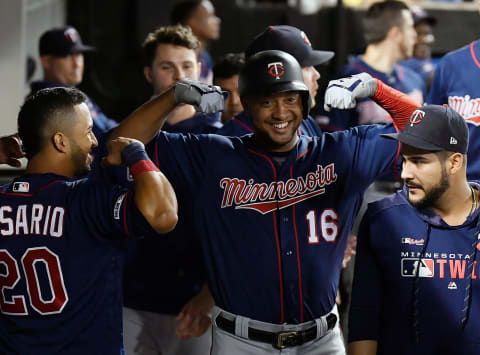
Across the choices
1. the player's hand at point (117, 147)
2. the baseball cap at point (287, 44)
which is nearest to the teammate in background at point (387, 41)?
the baseball cap at point (287, 44)

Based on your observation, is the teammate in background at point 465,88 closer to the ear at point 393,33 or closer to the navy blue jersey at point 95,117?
the ear at point 393,33

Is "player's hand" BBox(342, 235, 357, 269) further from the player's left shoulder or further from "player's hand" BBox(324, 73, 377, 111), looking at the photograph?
"player's hand" BBox(324, 73, 377, 111)

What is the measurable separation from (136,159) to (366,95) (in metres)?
1.01

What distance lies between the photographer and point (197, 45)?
174 inches

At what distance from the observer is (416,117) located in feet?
10.2

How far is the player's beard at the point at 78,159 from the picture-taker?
307cm

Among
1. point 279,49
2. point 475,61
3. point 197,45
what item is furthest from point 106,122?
point 475,61

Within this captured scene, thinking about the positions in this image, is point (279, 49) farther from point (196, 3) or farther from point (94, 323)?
point (196, 3)

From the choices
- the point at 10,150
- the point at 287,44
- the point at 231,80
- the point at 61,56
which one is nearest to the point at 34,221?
the point at 10,150

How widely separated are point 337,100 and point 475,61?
1143mm

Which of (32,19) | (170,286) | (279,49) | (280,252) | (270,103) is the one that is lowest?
(170,286)

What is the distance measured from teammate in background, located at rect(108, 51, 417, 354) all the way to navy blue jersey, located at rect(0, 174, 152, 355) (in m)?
0.39

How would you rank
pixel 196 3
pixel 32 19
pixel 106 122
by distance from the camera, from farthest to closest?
pixel 32 19 < pixel 196 3 < pixel 106 122

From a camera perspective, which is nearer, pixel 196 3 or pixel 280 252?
pixel 280 252
